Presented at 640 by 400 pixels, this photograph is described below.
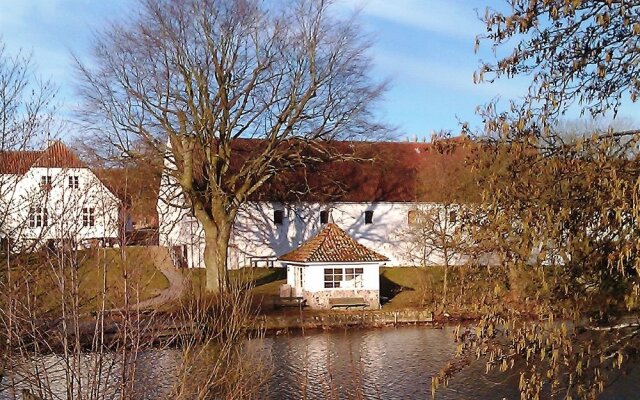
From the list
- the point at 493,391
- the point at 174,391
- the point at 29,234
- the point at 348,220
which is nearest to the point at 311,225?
the point at 348,220

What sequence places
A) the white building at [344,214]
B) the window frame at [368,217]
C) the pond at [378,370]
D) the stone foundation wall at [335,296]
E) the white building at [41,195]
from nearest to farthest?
1. the white building at [41,195]
2. the pond at [378,370]
3. the stone foundation wall at [335,296]
4. the white building at [344,214]
5. the window frame at [368,217]

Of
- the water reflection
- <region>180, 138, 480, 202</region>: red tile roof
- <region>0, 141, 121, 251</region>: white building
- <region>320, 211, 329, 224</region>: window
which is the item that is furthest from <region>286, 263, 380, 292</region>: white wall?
<region>0, 141, 121, 251</region>: white building

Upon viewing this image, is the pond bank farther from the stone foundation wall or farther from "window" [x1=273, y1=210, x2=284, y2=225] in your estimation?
"window" [x1=273, y1=210, x2=284, y2=225]

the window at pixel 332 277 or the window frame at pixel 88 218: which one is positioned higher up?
the window frame at pixel 88 218

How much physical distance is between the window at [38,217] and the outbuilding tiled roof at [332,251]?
17383 millimetres

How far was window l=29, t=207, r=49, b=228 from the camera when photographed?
8.70 meters

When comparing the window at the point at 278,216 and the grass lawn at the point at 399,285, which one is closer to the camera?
the grass lawn at the point at 399,285

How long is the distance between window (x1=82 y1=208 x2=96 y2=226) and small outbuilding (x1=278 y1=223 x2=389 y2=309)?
18130 mm

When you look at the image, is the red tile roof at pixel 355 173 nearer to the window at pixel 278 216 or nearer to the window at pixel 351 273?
the window at pixel 278 216

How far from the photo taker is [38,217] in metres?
9.34

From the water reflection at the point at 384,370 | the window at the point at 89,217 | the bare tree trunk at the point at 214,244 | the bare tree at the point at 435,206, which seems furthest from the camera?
the bare tree trunk at the point at 214,244

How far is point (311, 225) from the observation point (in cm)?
3616

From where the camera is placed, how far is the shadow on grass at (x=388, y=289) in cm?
2908

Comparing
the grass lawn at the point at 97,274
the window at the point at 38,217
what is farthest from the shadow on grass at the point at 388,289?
the grass lawn at the point at 97,274
